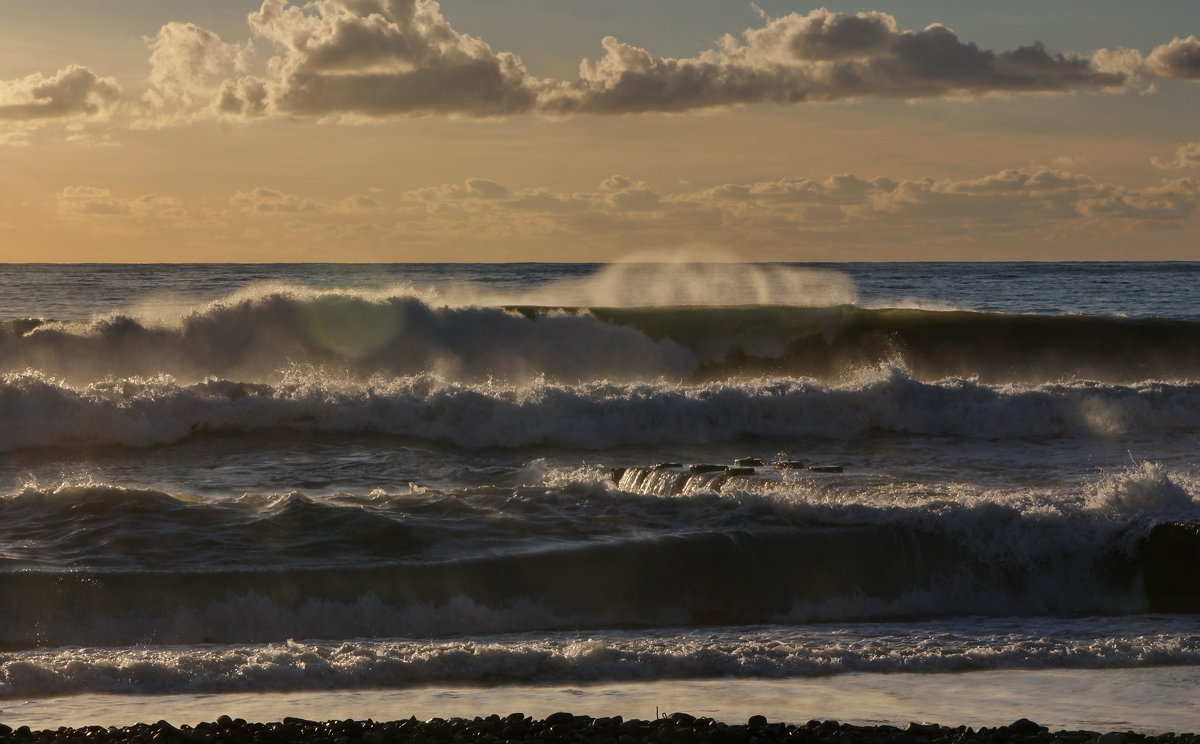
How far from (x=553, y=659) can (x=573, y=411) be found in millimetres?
9311

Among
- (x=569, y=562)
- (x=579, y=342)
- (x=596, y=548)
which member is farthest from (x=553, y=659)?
(x=579, y=342)

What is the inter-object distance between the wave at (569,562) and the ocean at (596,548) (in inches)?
1.1

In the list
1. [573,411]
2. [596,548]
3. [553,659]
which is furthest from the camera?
[573,411]

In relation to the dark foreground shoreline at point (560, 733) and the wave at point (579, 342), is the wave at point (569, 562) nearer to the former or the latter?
the dark foreground shoreline at point (560, 733)

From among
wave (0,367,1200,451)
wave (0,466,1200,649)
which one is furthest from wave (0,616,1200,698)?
wave (0,367,1200,451)

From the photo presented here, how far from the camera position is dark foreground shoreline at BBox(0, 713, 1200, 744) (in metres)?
5.73

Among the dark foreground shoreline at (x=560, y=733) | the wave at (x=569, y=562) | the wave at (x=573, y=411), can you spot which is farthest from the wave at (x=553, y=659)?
the wave at (x=573, y=411)

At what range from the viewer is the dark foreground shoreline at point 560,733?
5.73 metres

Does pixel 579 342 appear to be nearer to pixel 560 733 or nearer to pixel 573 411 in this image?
pixel 573 411

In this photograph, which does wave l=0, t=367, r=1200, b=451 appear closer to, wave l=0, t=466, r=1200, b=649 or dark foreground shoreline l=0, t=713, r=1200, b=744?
wave l=0, t=466, r=1200, b=649

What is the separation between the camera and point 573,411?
55.0 feet

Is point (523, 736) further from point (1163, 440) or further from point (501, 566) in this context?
point (1163, 440)

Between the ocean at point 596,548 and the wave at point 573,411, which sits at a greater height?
the wave at point 573,411

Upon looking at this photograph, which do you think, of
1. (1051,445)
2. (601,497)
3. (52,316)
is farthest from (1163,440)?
(52,316)
